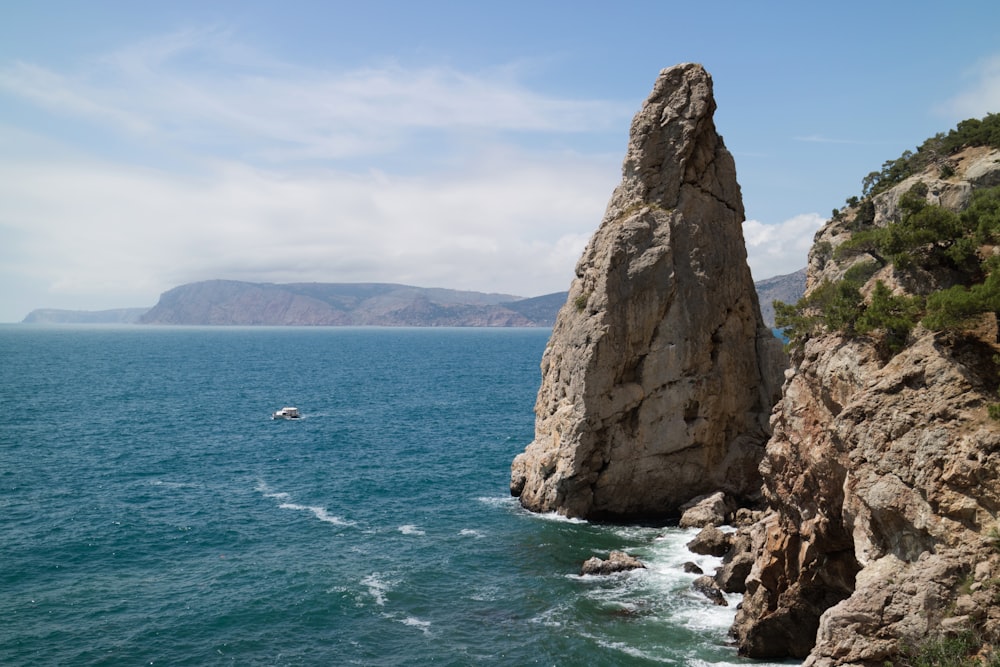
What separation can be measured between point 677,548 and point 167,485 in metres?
41.0

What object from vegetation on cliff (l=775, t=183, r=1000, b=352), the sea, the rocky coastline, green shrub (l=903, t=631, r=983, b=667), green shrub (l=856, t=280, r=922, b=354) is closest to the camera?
green shrub (l=903, t=631, r=983, b=667)

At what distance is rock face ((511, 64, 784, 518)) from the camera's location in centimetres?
5250

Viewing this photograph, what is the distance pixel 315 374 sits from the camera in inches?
6137

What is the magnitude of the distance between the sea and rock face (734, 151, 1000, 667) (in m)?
4.92

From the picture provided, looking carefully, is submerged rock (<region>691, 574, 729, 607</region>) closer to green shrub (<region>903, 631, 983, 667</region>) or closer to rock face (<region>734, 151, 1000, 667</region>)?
rock face (<region>734, 151, 1000, 667</region>)

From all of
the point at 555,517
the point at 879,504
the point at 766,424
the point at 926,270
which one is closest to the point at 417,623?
the point at 555,517

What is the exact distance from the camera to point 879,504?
23797 mm

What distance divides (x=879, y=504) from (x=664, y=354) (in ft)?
96.8

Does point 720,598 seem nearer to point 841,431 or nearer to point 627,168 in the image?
point 841,431

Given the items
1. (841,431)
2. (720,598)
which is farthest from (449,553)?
(841,431)

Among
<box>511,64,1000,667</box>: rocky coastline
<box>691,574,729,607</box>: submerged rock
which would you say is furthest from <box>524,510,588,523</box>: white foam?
<box>691,574,729,607</box>: submerged rock

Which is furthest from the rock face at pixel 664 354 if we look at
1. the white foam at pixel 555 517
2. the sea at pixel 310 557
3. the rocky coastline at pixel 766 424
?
the sea at pixel 310 557

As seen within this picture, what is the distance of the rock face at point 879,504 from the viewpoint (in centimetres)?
2152

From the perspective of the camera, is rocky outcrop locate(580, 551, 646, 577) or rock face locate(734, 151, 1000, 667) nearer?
rock face locate(734, 151, 1000, 667)
